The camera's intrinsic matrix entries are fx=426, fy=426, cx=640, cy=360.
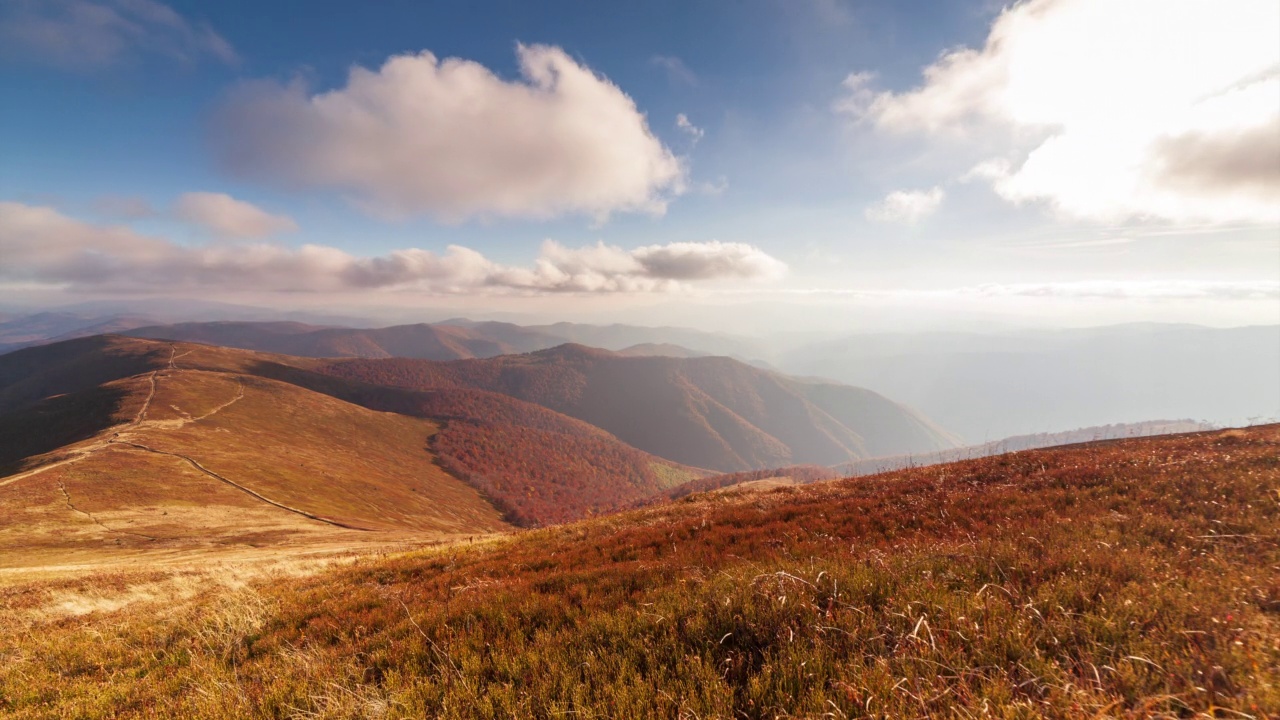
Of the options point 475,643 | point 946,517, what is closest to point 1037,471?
point 946,517

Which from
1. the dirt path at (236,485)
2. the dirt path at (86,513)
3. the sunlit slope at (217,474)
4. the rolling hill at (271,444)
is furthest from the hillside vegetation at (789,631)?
the dirt path at (236,485)

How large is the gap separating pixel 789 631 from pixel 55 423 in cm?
15243

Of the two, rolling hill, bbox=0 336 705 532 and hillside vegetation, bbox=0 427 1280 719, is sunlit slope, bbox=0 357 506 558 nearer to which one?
rolling hill, bbox=0 336 705 532

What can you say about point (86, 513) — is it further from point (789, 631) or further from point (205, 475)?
point (789, 631)

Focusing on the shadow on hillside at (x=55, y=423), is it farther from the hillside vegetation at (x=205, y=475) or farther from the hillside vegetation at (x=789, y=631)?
the hillside vegetation at (x=789, y=631)

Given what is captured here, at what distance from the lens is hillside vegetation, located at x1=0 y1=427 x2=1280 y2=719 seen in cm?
390

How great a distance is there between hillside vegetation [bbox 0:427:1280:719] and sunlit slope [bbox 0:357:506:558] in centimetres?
4422

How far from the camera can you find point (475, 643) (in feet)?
Answer: 19.9

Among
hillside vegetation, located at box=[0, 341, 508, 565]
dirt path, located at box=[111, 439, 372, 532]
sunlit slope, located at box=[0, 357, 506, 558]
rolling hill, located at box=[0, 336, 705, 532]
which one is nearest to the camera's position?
hillside vegetation, located at box=[0, 341, 508, 565]

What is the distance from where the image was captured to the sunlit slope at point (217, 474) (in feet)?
140

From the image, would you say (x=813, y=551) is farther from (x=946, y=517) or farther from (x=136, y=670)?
(x=136, y=670)

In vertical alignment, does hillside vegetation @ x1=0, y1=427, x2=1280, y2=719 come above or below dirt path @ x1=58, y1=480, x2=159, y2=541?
above

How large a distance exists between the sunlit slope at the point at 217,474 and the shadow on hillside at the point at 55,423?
64 cm

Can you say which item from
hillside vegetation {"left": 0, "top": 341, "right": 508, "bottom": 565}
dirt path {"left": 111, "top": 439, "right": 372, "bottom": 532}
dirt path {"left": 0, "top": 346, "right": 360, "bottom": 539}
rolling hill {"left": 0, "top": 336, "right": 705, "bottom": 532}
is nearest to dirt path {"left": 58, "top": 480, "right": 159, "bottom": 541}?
dirt path {"left": 0, "top": 346, "right": 360, "bottom": 539}
